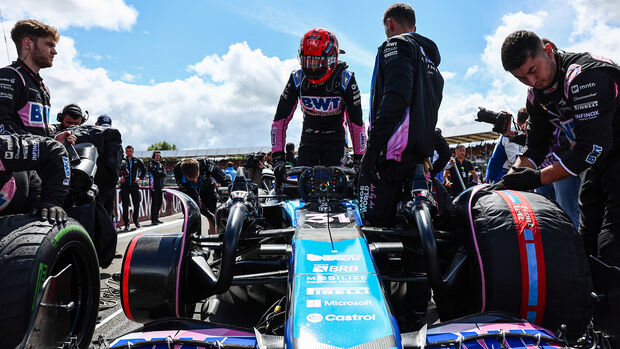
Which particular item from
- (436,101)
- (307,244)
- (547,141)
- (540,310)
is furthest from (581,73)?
(307,244)

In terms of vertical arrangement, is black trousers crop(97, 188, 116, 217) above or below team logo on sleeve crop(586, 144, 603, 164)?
below

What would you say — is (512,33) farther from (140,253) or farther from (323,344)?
(140,253)

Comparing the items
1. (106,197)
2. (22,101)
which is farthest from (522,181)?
(106,197)

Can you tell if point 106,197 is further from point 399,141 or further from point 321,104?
point 399,141

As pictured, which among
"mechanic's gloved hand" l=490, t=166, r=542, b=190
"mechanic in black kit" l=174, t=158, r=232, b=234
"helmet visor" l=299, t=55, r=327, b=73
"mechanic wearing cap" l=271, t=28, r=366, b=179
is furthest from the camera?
"mechanic in black kit" l=174, t=158, r=232, b=234

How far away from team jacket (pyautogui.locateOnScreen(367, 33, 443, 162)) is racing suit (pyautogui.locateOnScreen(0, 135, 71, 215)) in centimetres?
199

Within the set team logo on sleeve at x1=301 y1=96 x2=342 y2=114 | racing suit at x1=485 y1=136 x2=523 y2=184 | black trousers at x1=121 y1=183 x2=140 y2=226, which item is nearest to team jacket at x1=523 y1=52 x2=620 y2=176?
team logo on sleeve at x1=301 y1=96 x2=342 y2=114

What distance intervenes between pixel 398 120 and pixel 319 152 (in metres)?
1.64

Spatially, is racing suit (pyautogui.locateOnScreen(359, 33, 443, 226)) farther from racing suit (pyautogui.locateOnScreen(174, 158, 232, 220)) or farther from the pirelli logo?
racing suit (pyautogui.locateOnScreen(174, 158, 232, 220))

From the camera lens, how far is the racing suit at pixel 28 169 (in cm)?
213

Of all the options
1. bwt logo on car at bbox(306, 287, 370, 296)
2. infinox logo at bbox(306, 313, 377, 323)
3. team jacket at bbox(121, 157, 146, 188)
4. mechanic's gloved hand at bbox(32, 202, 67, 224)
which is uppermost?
team jacket at bbox(121, 157, 146, 188)

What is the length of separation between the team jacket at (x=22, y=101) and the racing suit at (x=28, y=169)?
0.78 metres

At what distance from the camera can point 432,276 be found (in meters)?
1.90

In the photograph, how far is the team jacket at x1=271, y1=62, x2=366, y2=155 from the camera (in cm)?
396
